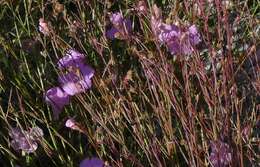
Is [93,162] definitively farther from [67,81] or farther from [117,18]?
[117,18]

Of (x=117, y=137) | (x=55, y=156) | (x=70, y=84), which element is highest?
(x=70, y=84)

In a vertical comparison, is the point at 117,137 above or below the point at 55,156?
above

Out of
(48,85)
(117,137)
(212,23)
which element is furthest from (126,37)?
(212,23)

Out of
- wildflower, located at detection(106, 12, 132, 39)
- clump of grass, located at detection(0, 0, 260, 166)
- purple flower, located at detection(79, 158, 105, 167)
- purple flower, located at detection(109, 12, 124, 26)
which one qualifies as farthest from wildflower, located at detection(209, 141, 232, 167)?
purple flower, located at detection(109, 12, 124, 26)

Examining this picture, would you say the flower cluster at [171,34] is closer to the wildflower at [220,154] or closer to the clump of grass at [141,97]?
the clump of grass at [141,97]

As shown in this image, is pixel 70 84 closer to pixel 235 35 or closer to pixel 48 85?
pixel 48 85

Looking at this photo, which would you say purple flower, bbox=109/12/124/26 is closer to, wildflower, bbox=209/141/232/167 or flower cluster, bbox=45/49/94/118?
flower cluster, bbox=45/49/94/118

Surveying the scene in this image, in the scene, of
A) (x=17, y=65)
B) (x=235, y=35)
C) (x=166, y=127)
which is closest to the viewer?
(x=166, y=127)
